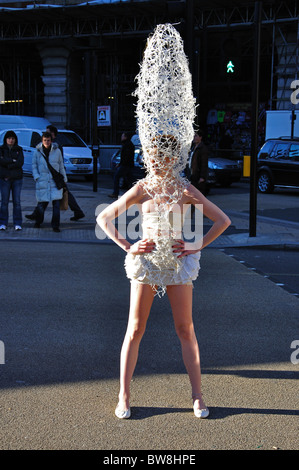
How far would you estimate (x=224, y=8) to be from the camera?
92.1 feet

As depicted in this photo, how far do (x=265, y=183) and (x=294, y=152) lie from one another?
133cm

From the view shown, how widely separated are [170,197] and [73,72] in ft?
103

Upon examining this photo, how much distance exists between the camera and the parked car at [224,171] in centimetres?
2139

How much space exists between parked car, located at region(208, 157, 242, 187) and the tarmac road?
13.7 metres

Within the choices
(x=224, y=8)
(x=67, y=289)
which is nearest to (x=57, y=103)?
(x=224, y=8)

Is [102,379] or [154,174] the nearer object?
[154,174]

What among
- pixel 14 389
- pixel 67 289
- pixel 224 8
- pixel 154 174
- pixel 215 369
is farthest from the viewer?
pixel 224 8

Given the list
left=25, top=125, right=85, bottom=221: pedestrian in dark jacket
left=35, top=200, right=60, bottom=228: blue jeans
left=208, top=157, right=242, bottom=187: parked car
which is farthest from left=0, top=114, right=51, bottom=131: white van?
left=35, top=200, right=60, bottom=228: blue jeans

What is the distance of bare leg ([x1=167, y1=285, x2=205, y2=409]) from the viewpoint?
3.77 m

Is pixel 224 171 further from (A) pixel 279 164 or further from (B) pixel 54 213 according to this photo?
(B) pixel 54 213

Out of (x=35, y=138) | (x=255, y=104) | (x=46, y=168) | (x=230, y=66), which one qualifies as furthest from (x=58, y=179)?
(x=35, y=138)

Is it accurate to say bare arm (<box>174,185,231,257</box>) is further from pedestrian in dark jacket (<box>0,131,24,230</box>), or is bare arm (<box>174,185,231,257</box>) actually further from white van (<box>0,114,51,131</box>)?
white van (<box>0,114,51,131</box>)

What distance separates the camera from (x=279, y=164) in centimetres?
1978

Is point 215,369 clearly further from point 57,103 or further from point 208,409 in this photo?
point 57,103
